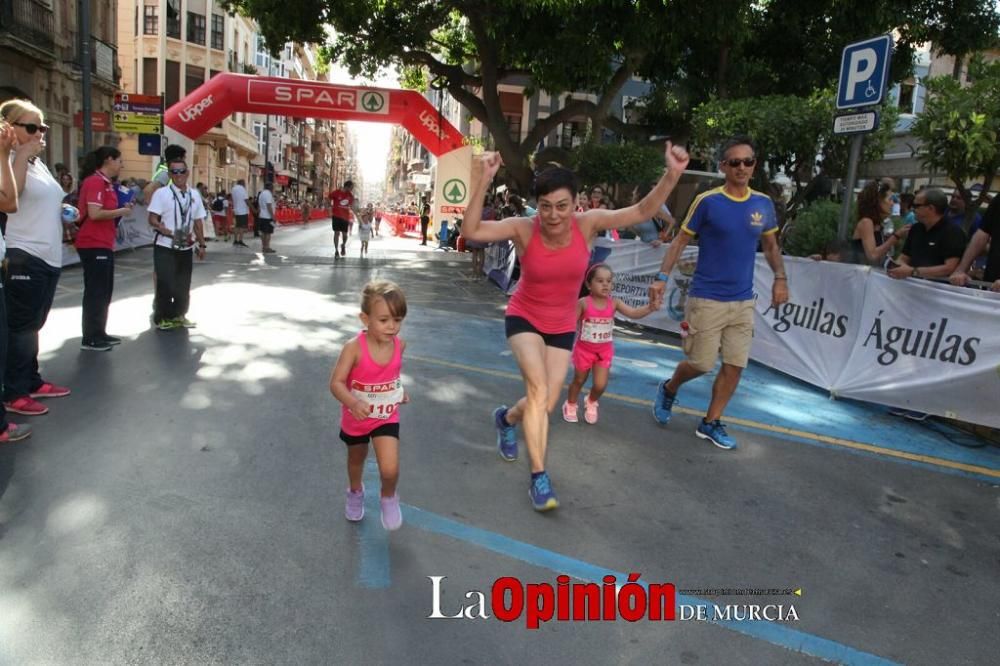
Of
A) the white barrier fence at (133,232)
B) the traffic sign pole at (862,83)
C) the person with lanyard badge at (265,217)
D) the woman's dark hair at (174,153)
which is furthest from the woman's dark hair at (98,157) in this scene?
the person with lanyard badge at (265,217)

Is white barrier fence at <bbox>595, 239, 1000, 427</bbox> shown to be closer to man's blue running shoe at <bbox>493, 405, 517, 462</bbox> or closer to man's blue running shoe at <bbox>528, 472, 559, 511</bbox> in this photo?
man's blue running shoe at <bbox>493, 405, 517, 462</bbox>

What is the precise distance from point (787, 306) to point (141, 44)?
4461 cm

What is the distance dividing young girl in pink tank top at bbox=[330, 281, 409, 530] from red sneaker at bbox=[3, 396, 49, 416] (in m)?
2.82

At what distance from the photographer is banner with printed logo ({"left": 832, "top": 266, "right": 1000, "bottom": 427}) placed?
5.77m

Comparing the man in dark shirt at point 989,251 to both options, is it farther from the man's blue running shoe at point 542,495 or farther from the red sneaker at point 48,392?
the red sneaker at point 48,392

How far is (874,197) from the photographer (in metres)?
7.55

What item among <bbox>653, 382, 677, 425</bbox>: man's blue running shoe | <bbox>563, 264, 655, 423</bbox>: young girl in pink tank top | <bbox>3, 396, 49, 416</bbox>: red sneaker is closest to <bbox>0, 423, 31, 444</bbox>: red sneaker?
<bbox>3, 396, 49, 416</bbox>: red sneaker

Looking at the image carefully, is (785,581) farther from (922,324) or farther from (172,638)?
(922,324)

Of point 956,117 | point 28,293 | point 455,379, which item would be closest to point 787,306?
point 956,117

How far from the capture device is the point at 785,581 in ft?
11.2

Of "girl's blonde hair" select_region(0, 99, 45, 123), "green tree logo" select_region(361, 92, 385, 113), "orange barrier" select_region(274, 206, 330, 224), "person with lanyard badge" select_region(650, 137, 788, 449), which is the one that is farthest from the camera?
"orange barrier" select_region(274, 206, 330, 224)

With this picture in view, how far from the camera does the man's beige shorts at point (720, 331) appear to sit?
17.0 feet

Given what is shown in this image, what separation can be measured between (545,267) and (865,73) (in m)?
4.44

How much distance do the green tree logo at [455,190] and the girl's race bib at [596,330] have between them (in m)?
16.1
